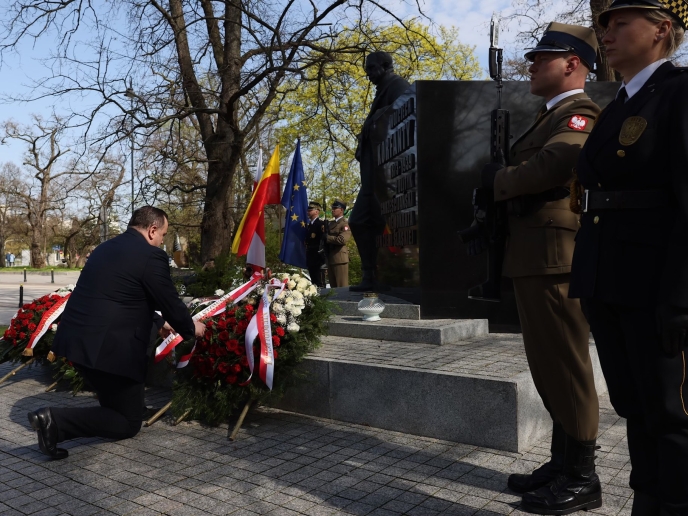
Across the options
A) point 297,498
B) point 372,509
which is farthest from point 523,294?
point 297,498

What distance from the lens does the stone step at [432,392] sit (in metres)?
4.45

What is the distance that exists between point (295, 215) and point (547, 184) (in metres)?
4.74

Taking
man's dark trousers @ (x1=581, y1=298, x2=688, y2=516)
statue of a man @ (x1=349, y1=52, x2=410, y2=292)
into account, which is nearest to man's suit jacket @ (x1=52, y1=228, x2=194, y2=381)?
man's dark trousers @ (x1=581, y1=298, x2=688, y2=516)

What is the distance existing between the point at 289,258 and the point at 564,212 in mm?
4999

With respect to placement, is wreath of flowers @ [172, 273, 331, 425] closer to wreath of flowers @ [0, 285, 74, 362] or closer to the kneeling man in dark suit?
the kneeling man in dark suit

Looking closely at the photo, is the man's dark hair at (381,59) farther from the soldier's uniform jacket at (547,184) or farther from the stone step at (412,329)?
the soldier's uniform jacket at (547,184)

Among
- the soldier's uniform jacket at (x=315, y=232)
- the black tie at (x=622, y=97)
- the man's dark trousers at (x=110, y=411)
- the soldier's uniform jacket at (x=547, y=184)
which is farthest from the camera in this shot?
the soldier's uniform jacket at (x=315, y=232)

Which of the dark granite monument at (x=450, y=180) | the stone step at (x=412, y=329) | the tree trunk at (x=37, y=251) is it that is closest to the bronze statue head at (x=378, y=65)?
the dark granite monument at (x=450, y=180)

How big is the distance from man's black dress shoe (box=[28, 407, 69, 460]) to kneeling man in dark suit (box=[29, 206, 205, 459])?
0.04m

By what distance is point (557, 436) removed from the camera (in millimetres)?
3664

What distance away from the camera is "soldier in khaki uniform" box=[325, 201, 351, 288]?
12.8 m

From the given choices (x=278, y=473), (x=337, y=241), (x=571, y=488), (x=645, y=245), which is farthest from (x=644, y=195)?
(x=337, y=241)

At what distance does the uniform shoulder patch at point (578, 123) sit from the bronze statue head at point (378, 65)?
16.9 feet

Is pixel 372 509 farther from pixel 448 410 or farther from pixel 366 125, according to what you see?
pixel 366 125
